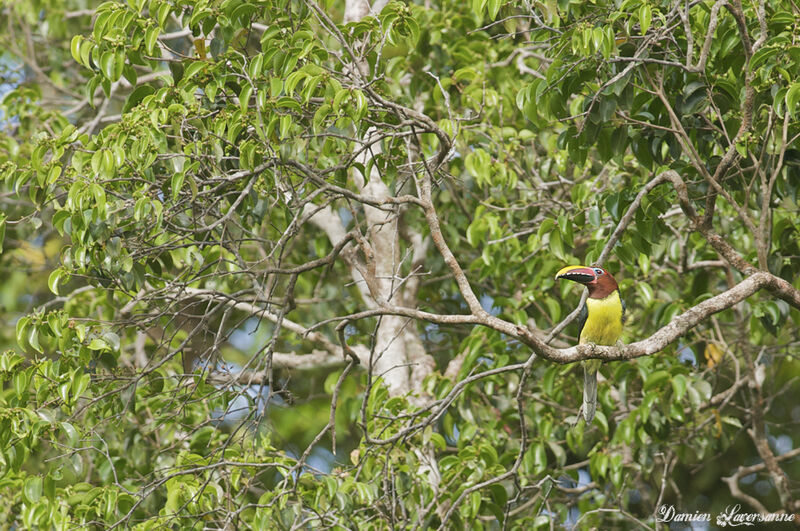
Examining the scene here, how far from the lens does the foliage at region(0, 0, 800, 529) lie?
11.8 feet

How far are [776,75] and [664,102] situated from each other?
0.43 metres

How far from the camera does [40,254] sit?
800 cm

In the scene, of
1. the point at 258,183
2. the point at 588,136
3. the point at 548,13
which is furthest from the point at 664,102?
the point at 258,183

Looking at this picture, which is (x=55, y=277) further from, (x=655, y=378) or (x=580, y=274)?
(x=655, y=378)

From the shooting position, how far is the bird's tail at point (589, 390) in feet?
13.8

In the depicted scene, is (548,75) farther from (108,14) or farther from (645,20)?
(108,14)

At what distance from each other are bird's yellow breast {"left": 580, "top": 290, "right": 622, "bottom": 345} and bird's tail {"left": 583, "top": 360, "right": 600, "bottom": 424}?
0.16 m

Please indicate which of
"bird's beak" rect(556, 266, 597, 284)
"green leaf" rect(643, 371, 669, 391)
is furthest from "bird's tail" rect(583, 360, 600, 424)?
"bird's beak" rect(556, 266, 597, 284)

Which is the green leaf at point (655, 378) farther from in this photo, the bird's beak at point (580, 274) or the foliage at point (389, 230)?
the bird's beak at point (580, 274)

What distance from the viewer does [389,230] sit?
19.3ft

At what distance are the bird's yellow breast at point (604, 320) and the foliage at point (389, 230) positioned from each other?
0.24 metres
